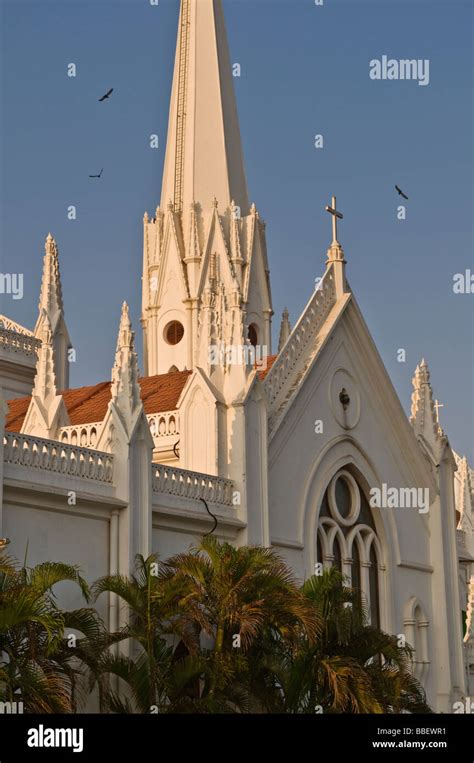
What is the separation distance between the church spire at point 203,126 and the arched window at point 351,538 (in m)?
17.0

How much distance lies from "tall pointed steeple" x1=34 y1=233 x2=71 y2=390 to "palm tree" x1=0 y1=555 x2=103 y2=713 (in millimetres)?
21127

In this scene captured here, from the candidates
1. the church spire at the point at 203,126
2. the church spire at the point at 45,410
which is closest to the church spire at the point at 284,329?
the church spire at the point at 203,126

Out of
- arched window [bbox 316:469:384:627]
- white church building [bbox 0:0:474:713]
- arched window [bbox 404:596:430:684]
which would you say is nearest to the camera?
white church building [bbox 0:0:474:713]

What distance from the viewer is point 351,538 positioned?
128 ft

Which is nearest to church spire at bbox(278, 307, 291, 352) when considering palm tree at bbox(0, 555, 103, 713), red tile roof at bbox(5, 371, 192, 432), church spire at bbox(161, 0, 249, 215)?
church spire at bbox(161, 0, 249, 215)

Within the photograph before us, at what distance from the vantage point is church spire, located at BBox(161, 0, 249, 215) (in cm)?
5419

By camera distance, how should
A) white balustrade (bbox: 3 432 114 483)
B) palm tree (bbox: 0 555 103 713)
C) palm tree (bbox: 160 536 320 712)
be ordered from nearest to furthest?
1. palm tree (bbox: 0 555 103 713)
2. palm tree (bbox: 160 536 320 712)
3. white balustrade (bbox: 3 432 114 483)

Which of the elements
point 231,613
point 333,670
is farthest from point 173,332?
point 333,670

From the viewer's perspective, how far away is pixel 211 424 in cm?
3394

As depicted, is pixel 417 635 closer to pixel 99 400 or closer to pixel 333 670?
pixel 99 400

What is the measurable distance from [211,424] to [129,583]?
6.29 metres

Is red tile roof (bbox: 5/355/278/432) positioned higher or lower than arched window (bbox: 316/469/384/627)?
higher

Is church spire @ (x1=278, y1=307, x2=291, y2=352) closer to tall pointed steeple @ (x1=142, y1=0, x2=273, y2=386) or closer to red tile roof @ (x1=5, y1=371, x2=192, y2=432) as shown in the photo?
tall pointed steeple @ (x1=142, y1=0, x2=273, y2=386)
